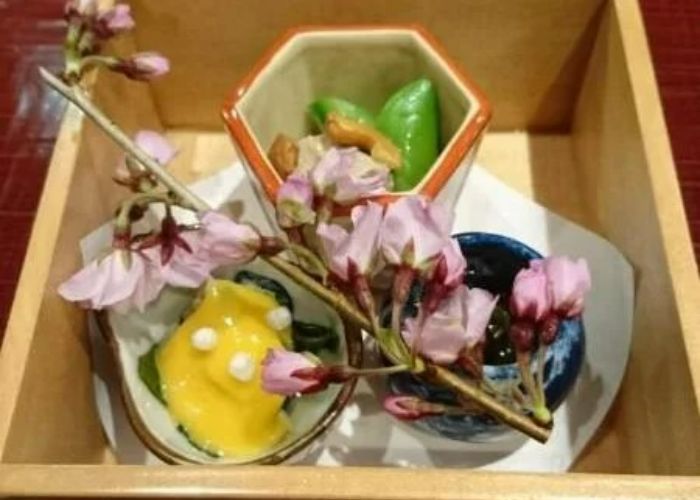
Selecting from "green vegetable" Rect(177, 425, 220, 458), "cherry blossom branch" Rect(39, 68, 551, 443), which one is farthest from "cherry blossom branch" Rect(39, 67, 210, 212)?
"green vegetable" Rect(177, 425, 220, 458)

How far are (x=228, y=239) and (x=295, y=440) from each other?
105 mm

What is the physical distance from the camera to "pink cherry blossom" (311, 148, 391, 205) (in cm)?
48

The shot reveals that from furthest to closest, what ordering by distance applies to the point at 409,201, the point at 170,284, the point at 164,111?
the point at 164,111, the point at 170,284, the point at 409,201

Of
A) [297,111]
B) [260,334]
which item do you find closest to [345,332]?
[260,334]

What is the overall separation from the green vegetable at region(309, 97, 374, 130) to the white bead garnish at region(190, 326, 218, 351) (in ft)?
0.46

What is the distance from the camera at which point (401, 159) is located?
58 cm

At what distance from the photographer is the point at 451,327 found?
0.42 meters

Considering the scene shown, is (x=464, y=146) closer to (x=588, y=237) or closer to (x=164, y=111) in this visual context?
(x=588, y=237)

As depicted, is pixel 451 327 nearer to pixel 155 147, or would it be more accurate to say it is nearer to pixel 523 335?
pixel 523 335

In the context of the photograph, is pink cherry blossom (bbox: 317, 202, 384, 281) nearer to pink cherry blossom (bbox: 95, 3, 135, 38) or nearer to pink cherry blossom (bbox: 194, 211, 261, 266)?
pink cherry blossom (bbox: 194, 211, 261, 266)

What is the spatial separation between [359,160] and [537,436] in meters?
0.16

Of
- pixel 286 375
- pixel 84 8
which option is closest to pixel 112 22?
pixel 84 8

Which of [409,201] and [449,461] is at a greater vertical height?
[409,201]

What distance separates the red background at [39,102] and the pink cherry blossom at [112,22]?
17 cm
